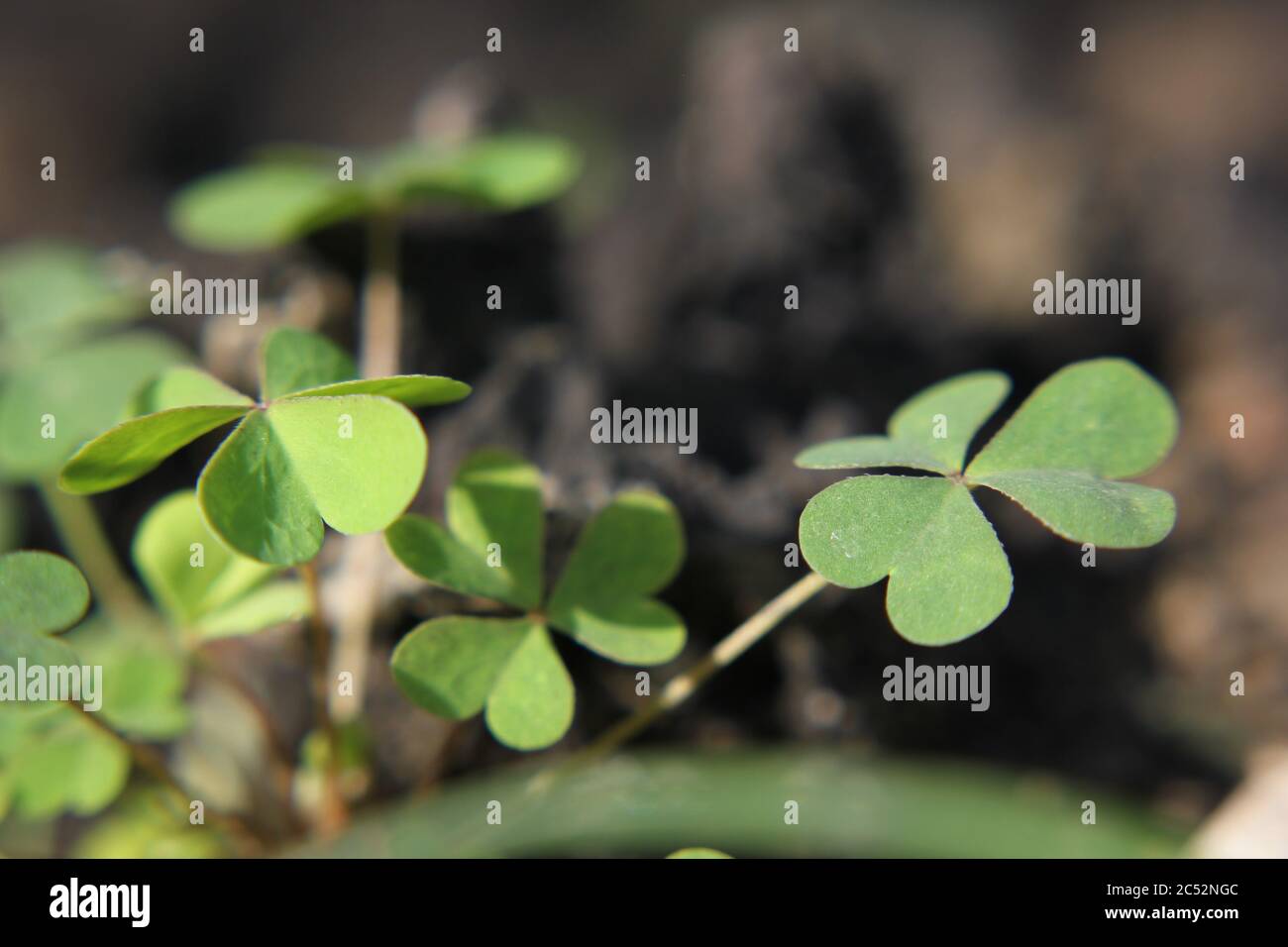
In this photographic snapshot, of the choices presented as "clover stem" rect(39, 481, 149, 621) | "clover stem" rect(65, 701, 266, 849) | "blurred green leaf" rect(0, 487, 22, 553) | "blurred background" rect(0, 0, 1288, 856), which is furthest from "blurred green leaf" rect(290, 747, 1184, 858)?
"blurred green leaf" rect(0, 487, 22, 553)

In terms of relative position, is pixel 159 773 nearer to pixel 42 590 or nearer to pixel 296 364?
pixel 42 590

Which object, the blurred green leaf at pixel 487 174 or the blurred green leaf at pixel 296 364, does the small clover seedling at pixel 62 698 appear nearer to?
the blurred green leaf at pixel 296 364

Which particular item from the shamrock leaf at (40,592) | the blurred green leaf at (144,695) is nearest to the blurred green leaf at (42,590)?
the shamrock leaf at (40,592)

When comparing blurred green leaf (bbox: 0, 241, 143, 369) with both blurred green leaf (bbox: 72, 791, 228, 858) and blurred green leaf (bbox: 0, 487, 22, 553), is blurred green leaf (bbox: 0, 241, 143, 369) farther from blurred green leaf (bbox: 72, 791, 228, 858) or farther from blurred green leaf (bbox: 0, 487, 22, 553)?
blurred green leaf (bbox: 72, 791, 228, 858)

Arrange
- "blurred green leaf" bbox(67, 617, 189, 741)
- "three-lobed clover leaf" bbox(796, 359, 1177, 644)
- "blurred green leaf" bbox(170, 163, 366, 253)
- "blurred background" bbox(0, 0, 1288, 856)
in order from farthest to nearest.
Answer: "blurred green leaf" bbox(170, 163, 366, 253), "blurred background" bbox(0, 0, 1288, 856), "blurred green leaf" bbox(67, 617, 189, 741), "three-lobed clover leaf" bbox(796, 359, 1177, 644)

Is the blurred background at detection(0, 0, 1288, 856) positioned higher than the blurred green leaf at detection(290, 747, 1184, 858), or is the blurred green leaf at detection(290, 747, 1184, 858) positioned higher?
the blurred background at detection(0, 0, 1288, 856)

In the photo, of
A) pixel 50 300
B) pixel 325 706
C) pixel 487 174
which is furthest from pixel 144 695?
pixel 487 174
